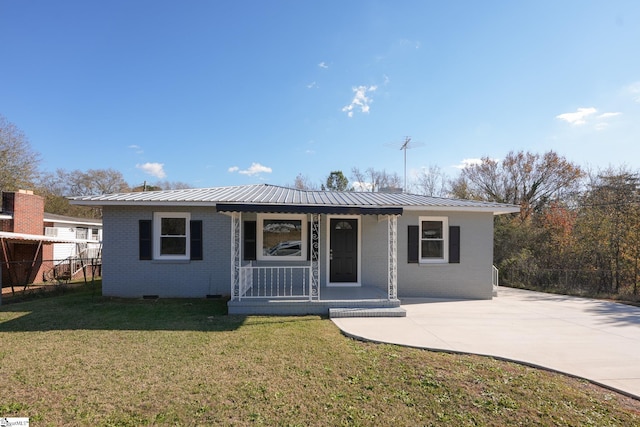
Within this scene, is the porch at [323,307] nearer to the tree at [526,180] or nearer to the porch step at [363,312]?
the porch step at [363,312]

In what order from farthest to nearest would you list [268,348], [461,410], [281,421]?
1. [268,348]
2. [461,410]
3. [281,421]

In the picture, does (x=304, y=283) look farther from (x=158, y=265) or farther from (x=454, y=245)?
(x=454, y=245)

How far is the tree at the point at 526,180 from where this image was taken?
19.8 meters

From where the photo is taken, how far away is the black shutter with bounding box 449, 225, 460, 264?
9.41 metres

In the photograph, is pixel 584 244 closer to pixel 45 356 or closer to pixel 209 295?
pixel 209 295

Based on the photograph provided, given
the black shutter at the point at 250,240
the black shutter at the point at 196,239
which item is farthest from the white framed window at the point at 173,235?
the black shutter at the point at 250,240

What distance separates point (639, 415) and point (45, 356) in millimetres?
7670

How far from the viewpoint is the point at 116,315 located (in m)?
7.02

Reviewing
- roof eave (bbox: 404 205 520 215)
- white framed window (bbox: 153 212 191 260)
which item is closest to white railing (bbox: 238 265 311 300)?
white framed window (bbox: 153 212 191 260)

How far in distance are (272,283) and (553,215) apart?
16516 millimetres

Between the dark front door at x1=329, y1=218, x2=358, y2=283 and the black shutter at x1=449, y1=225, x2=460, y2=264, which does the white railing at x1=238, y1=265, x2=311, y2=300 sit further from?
the black shutter at x1=449, y1=225, x2=460, y2=264

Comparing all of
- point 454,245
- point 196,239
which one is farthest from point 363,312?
point 196,239

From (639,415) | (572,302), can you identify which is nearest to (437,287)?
(572,302)

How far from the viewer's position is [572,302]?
9.23m
